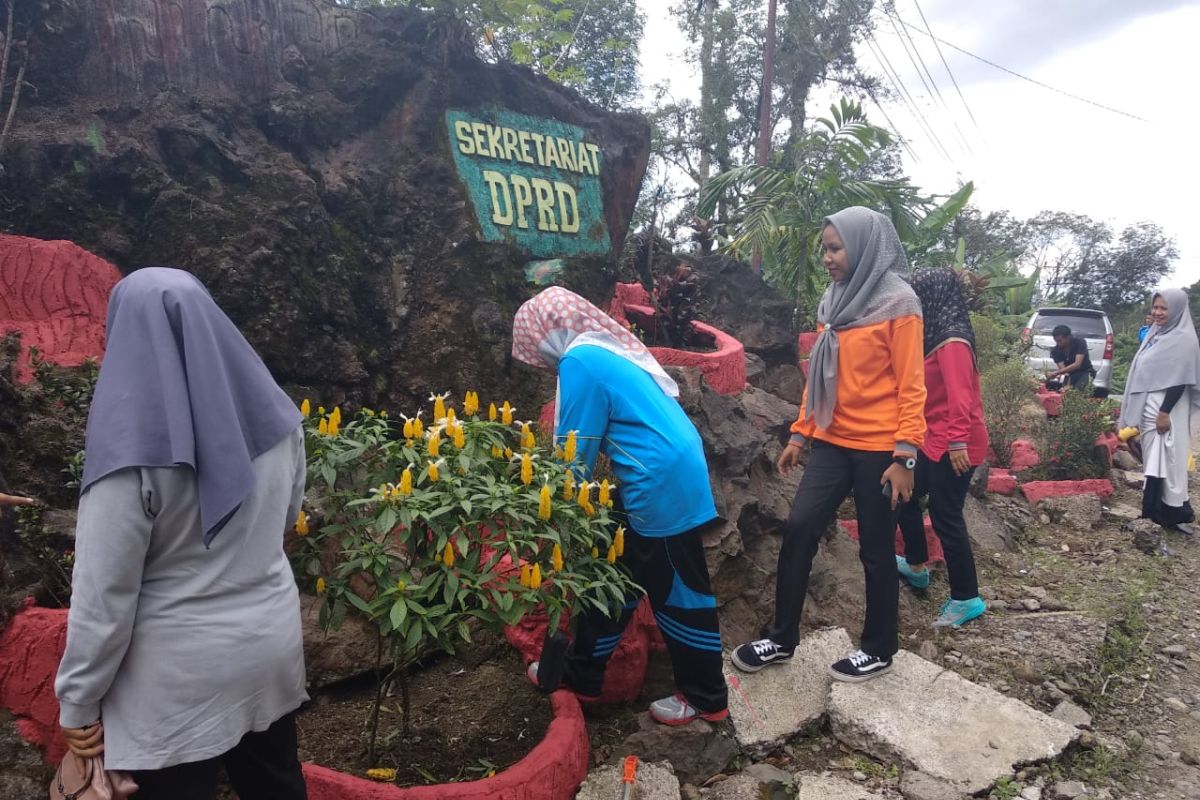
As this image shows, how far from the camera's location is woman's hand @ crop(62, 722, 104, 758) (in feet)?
4.48

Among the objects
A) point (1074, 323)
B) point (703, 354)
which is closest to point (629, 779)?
point (703, 354)

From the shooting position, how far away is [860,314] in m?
2.95

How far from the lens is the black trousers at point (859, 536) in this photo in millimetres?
2910

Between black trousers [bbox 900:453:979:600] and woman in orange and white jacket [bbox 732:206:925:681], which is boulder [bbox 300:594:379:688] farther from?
black trousers [bbox 900:453:979:600]

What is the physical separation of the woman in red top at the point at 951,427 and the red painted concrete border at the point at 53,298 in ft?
12.2

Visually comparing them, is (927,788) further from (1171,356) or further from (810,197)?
(810,197)

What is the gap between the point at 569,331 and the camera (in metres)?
2.51

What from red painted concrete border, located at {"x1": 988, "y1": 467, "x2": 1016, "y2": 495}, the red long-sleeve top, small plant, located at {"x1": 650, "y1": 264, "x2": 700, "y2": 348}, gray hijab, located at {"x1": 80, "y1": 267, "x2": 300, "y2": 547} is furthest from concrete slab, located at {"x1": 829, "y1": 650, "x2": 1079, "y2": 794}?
small plant, located at {"x1": 650, "y1": 264, "x2": 700, "y2": 348}

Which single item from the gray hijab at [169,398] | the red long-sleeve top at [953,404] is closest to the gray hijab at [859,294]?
the red long-sleeve top at [953,404]

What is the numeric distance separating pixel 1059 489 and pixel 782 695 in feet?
14.4

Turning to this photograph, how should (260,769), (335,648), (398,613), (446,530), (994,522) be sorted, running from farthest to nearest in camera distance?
(994,522)
(335,648)
(446,530)
(398,613)
(260,769)

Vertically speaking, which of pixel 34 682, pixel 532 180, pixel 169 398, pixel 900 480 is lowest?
pixel 34 682

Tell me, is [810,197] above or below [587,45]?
below

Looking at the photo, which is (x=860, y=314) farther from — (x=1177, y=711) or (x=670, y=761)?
(x=1177, y=711)
